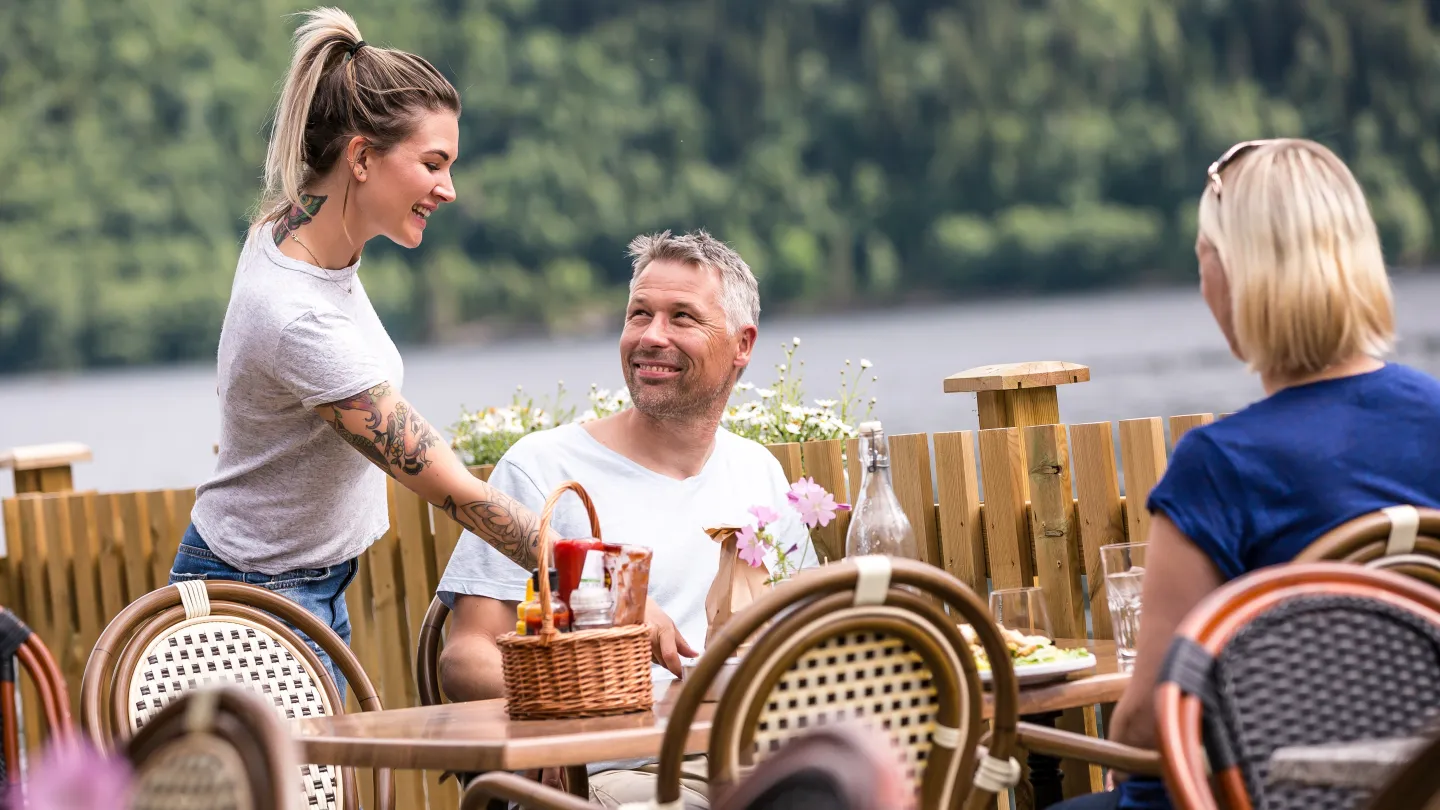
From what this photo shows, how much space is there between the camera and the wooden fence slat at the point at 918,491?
3.56m

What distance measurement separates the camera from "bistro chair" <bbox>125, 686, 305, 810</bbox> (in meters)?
1.08

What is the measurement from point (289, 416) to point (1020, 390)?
177 centimetres

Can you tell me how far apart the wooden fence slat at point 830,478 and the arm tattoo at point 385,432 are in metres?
1.44

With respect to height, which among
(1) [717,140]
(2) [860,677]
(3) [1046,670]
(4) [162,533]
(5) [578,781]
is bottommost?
(5) [578,781]

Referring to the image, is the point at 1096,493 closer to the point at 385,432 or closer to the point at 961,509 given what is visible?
the point at 961,509

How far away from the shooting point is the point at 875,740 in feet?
3.37

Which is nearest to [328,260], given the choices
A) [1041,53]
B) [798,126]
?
[798,126]

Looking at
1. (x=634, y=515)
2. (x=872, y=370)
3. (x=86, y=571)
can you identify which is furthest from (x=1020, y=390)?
(x=872, y=370)

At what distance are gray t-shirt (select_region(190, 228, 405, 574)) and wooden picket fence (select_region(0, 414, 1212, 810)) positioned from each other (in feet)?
2.17

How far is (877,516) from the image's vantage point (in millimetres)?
2322

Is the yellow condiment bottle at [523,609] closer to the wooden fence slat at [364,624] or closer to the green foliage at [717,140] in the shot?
the wooden fence slat at [364,624]

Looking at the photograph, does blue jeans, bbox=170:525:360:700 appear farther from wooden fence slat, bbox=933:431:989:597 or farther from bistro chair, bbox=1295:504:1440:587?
bistro chair, bbox=1295:504:1440:587

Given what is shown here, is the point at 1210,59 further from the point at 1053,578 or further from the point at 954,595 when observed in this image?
the point at 954,595

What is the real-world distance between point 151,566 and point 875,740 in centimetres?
421
